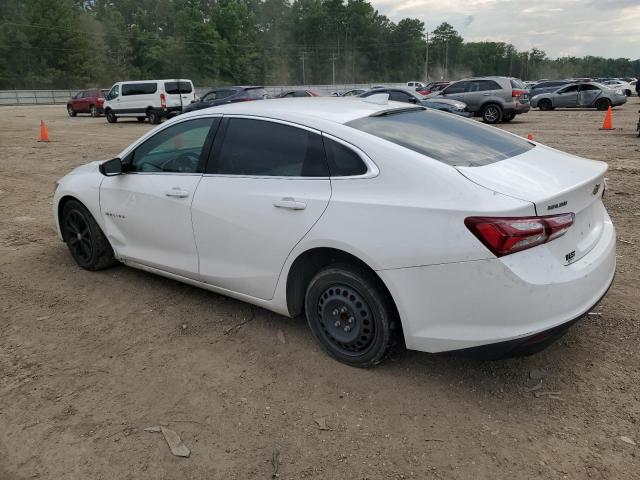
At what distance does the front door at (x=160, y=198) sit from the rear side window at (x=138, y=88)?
2176cm

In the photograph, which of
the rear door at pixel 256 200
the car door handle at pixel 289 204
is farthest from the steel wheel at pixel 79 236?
the car door handle at pixel 289 204

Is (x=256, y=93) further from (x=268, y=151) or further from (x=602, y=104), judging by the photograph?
(x=268, y=151)

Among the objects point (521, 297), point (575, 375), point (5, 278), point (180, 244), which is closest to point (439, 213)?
point (521, 297)

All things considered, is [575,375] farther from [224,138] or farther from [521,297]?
[224,138]

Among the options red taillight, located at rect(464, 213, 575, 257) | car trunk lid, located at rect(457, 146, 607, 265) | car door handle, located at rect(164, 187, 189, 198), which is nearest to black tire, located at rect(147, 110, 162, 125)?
car door handle, located at rect(164, 187, 189, 198)

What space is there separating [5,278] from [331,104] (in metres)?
3.54

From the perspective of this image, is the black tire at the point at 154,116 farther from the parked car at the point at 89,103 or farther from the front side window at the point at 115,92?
the parked car at the point at 89,103

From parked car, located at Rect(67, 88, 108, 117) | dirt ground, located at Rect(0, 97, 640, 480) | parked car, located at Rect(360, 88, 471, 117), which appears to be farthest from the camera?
parked car, located at Rect(67, 88, 108, 117)

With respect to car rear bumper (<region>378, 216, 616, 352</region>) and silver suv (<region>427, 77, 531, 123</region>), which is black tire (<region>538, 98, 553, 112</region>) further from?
car rear bumper (<region>378, 216, 616, 352</region>)

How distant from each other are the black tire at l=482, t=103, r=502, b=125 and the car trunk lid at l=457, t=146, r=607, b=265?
1728 cm

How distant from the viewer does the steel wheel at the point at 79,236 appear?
4.86 meters

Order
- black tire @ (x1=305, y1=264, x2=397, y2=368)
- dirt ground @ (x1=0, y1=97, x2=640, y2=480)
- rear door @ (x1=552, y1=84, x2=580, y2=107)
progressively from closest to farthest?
dirt ground @ (x1=0, y1=97, x2=640, y2=480) < black tire @ (x1=305, y1=264, x2=397, y2=368) < rear door @ (x1=552, y1=84, x2=580, y2=107)

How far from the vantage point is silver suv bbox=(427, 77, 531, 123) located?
19156mm

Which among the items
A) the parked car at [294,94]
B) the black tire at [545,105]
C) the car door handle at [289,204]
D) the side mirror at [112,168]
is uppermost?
the parked car at [294,94]
